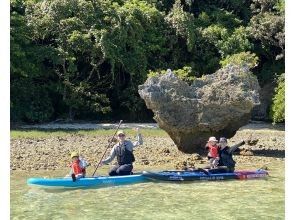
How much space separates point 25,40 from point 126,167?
1455cm

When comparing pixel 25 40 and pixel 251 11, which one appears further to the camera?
pixel 251 11

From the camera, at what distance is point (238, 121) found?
17.8 meters

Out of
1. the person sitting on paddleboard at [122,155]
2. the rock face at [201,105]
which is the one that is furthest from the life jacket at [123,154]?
the rock face at [201,105]

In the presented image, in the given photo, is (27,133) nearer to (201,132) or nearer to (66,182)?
(201,132)

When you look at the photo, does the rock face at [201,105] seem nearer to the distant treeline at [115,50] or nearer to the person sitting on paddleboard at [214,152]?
the person sitting on paddleboard at [214,152]

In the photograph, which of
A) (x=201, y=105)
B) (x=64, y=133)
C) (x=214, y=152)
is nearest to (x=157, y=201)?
(x=214, y=152)

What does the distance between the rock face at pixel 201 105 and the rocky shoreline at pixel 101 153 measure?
0.84 m

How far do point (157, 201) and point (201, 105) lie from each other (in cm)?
662

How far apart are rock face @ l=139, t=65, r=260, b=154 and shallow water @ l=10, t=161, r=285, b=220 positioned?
3.72 meters

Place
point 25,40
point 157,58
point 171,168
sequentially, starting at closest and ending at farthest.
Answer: point 171,168 < point 25,40 < point 157,58

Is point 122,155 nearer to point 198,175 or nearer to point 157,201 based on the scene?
point 198,175

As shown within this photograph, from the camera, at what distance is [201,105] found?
17.6 meters

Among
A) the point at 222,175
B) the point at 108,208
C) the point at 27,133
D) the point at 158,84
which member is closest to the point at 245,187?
the point at 222,175

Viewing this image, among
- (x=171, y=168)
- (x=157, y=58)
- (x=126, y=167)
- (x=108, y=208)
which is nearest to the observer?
(x=108, y=208)
